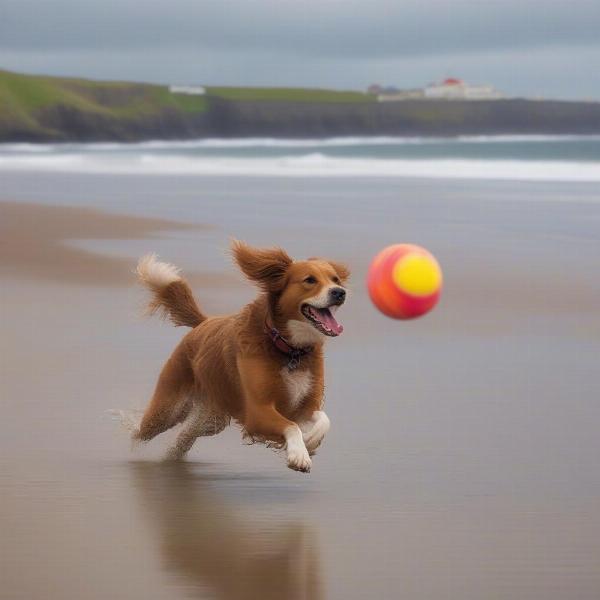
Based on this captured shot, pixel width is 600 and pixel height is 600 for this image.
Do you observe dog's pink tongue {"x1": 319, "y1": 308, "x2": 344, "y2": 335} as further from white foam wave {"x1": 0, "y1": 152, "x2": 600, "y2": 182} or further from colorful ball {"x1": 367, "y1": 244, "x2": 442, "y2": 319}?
white foam wave {"x1": 0, "y1": 152, "x2": 600, "y2": 182}

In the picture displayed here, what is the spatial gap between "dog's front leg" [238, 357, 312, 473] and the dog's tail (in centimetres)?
97

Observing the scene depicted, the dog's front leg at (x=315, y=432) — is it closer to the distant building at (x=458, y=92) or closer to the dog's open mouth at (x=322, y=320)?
the dog's open mouth at (x=322, y=320)

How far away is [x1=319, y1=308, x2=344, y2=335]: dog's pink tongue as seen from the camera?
671cm

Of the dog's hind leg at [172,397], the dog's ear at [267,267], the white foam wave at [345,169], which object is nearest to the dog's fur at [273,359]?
the dog's ear at [267,267]

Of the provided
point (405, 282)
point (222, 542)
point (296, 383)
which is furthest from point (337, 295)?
point (222, 542)

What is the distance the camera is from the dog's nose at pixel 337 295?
22.0ft

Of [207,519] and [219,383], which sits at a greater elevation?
[219,383]

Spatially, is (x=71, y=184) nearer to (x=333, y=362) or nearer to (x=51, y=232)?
(x=51, y=232)

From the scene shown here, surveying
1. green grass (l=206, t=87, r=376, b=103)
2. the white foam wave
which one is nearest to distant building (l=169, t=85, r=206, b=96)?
green grass (l=206, t=87, r=376, b=103)

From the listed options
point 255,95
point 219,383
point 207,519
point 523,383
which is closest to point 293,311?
point 219,383

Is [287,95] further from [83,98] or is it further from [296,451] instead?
[296,451]

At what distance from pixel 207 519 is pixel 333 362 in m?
3.59

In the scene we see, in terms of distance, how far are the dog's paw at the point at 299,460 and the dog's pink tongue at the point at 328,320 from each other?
0.53m

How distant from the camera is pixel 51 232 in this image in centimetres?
1850
